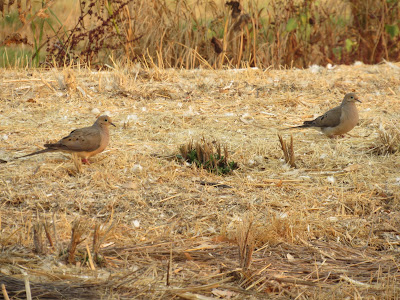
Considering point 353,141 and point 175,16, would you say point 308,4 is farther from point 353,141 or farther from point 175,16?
point 353,141

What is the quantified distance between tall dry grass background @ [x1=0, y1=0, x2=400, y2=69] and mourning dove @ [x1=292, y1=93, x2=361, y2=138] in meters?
2.59

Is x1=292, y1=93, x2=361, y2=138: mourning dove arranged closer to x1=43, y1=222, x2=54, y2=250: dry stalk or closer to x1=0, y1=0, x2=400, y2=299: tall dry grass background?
x1=0, y1=0, x2=400, y2=299: tall dry grass background

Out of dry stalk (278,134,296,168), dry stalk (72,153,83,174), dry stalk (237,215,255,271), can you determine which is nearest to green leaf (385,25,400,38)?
dry stalk (278,134,296,168)

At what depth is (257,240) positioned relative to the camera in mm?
3508

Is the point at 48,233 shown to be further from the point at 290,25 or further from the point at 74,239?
the point at 290,25

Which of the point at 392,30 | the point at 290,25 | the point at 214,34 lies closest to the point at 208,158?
the point at 290,25

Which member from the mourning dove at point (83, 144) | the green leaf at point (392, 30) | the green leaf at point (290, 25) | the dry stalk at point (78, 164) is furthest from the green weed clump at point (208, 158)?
the green leaf at point (392, 30)

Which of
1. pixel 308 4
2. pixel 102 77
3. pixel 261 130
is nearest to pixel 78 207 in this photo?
pixel 261 130

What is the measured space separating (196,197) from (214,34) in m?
5.12

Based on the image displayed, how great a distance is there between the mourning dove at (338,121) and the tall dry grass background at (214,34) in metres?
2.59

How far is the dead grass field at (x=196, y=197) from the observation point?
9.94ft

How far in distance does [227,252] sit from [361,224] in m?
0.99

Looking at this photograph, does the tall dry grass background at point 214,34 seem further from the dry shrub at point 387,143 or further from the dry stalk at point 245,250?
the dry stalk at point 245,250

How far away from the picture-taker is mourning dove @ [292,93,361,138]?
555 centimetres
